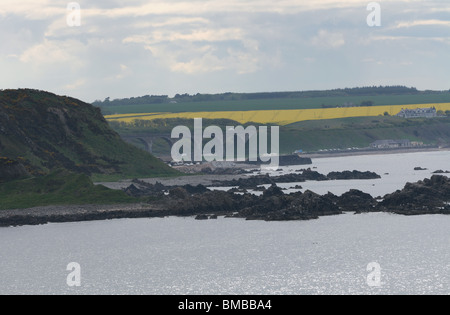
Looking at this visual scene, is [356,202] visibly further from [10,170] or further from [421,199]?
[10,170]

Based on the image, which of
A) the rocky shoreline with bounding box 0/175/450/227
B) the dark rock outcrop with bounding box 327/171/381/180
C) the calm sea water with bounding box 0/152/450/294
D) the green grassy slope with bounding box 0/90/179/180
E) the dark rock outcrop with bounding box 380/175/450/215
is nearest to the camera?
the calm sea water with bounding box 0/152/450/294

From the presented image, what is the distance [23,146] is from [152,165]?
26788mm

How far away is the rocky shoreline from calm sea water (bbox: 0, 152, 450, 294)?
8.10ft

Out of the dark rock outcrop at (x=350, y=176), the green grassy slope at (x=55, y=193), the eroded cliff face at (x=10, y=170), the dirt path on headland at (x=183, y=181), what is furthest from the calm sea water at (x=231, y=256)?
the dark rock outcrop at (x=350, y=176)

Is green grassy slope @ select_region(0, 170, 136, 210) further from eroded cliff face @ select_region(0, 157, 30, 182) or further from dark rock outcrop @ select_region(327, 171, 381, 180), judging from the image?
dark rock outcrop @ select_region(327, 171, 381, 180)

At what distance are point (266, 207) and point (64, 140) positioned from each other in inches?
2437

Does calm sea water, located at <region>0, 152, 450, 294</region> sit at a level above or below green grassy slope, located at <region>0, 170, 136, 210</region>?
below

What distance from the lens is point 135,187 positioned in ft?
429

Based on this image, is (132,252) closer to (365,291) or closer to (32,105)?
(365,291)

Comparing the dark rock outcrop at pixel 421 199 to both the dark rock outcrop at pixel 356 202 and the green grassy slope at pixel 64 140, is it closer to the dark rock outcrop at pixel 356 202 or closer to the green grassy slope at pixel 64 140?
the dark rock outcrop at pixel 356 202

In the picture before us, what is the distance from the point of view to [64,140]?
157m

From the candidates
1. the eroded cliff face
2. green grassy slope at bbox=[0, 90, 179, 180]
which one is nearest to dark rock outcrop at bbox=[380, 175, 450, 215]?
the eroded cliff face

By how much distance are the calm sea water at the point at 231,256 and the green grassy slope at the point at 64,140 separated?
45460 millimetres

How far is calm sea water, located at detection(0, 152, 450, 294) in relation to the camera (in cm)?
6688
